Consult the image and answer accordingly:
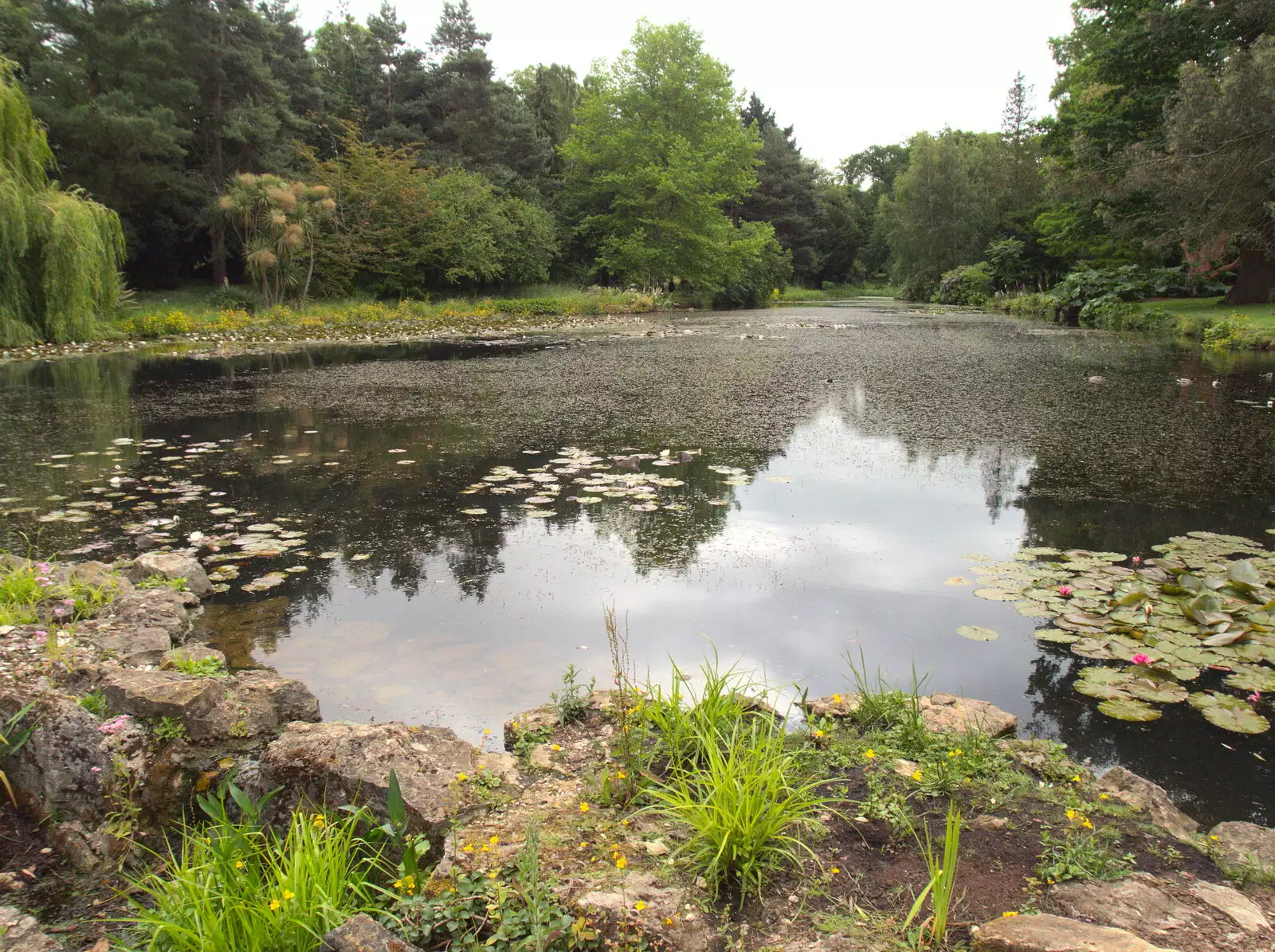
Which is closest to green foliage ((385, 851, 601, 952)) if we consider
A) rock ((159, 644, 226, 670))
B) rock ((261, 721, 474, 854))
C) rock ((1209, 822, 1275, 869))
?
rock ((261, 721, 474, 854))

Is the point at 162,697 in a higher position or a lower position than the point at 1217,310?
lower

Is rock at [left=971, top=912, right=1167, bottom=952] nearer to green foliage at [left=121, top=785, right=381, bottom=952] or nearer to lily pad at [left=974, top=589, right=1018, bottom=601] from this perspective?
green foliage at [left=121, top=785, right=381, bottom=952]

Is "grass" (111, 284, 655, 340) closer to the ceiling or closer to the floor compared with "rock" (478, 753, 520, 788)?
closer to the ceiling

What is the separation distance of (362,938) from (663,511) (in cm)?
397

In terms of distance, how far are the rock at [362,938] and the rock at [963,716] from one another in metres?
1.84

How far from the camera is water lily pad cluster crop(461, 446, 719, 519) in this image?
18.6 feet

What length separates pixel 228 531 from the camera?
5.05m

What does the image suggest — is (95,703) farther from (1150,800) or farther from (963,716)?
(1150,800)

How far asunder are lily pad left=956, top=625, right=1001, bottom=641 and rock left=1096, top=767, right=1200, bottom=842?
127cm

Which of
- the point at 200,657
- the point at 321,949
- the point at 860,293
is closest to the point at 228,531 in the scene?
the point at 200,657

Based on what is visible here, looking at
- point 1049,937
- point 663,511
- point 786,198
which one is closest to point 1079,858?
point 1049,937

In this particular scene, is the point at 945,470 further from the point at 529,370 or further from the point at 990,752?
the point at 529,370

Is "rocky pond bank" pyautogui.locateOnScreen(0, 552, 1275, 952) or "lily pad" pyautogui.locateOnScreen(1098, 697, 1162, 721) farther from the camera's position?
"lily pad" pyautogui.locateOnScreen(1098, 697, 1162, 721)

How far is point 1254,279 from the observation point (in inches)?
771
